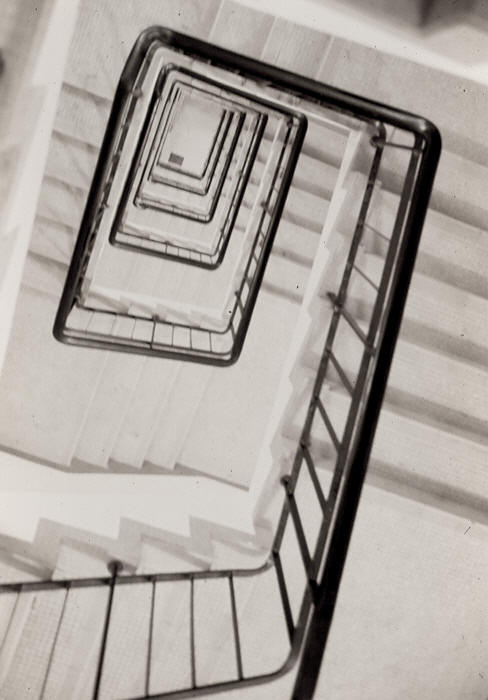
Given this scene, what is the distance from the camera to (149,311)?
11.1ft

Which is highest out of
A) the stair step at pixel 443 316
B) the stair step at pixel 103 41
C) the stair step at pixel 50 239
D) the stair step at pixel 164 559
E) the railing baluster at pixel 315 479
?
the stair step at pixel 103 41

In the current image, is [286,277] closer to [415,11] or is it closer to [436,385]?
[436,385]

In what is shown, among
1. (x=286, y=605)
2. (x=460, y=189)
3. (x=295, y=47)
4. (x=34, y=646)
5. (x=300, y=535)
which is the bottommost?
(x=34, y=646)

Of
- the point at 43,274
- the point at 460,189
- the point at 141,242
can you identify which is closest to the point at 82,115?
the point at 43,274

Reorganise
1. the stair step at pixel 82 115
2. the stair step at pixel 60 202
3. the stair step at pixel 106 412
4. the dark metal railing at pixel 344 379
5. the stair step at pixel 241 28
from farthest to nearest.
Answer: the stair step at pixel 106 412, the stair step at pixel 241 28, the stair step at pixel 60 202, the stair step at pixel 82 115, the dark metal railing at pixel 344 379

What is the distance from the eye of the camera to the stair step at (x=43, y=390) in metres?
3.36

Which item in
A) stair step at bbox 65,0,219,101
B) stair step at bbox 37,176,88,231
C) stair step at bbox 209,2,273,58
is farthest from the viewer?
stair step at bbox 209,2,273,58

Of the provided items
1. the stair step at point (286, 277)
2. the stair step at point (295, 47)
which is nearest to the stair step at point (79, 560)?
the stair step at point (286, 277)

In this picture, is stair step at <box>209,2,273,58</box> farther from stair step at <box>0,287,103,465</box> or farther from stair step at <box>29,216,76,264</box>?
stair step at <box>0,287,103,465</box>

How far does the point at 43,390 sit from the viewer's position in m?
3.50

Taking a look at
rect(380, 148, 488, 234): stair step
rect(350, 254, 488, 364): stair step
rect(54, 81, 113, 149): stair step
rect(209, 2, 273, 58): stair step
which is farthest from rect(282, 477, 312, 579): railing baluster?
rect(209, 2, 273, 58): stair step

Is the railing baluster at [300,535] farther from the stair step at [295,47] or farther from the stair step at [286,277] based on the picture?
the stair step at [295,47]

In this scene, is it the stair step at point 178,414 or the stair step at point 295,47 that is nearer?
the stair step at point 295,47

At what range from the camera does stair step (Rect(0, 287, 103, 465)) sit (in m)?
3.36
